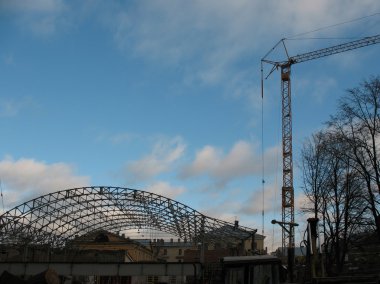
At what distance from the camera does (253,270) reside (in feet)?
50.9

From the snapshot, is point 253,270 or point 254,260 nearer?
point 253,270

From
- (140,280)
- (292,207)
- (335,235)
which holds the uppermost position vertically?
(292,207)

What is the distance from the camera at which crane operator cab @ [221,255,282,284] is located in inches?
600

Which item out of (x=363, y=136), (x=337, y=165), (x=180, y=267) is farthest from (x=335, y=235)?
(x=180, y=267)

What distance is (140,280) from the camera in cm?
6988

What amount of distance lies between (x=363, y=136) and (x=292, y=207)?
32.5 m

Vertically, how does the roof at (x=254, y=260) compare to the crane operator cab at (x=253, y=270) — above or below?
above

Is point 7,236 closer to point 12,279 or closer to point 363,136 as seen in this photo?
point 12,279

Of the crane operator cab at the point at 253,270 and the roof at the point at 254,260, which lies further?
the roof at the point at 254,260

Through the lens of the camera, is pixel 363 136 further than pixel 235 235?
No

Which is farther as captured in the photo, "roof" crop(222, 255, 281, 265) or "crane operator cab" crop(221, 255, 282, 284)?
"roof" crop(222, 255, 281, 265)

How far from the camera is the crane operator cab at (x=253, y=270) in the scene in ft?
50.0

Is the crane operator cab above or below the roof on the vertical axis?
below

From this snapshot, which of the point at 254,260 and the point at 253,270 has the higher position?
the point at 254,260
